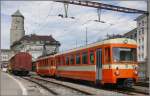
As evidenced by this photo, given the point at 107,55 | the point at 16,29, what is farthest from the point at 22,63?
the point at 16,29

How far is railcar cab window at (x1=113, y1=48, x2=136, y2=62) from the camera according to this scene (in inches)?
808

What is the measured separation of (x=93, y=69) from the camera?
893 inches

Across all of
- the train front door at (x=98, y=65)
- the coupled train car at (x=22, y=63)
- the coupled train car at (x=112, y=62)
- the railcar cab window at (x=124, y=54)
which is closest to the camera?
the coupled train car at (x=112, y=62)

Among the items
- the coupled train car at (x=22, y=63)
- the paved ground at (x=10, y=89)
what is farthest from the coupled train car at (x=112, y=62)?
the coupled train car at (x=22, y=63)

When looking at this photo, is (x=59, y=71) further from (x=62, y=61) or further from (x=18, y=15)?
(x=18, y=15)

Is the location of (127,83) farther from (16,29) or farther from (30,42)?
(16,29)

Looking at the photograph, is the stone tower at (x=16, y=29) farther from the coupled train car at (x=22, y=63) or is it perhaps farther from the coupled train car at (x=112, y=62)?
the coupled train car at (x=112, y=62)

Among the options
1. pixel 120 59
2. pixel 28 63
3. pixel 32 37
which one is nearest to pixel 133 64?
pixel 120 59

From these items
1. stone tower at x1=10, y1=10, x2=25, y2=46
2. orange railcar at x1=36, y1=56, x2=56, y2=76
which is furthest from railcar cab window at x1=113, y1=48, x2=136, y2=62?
stone tower at x1=10, y1=10, x2=25, y2=46

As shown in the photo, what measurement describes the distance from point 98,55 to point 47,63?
67.1ft

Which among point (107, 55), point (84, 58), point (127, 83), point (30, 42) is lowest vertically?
point (127, 83)

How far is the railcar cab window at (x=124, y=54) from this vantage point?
20516mm

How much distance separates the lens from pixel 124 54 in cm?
2092

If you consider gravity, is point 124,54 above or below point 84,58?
above
